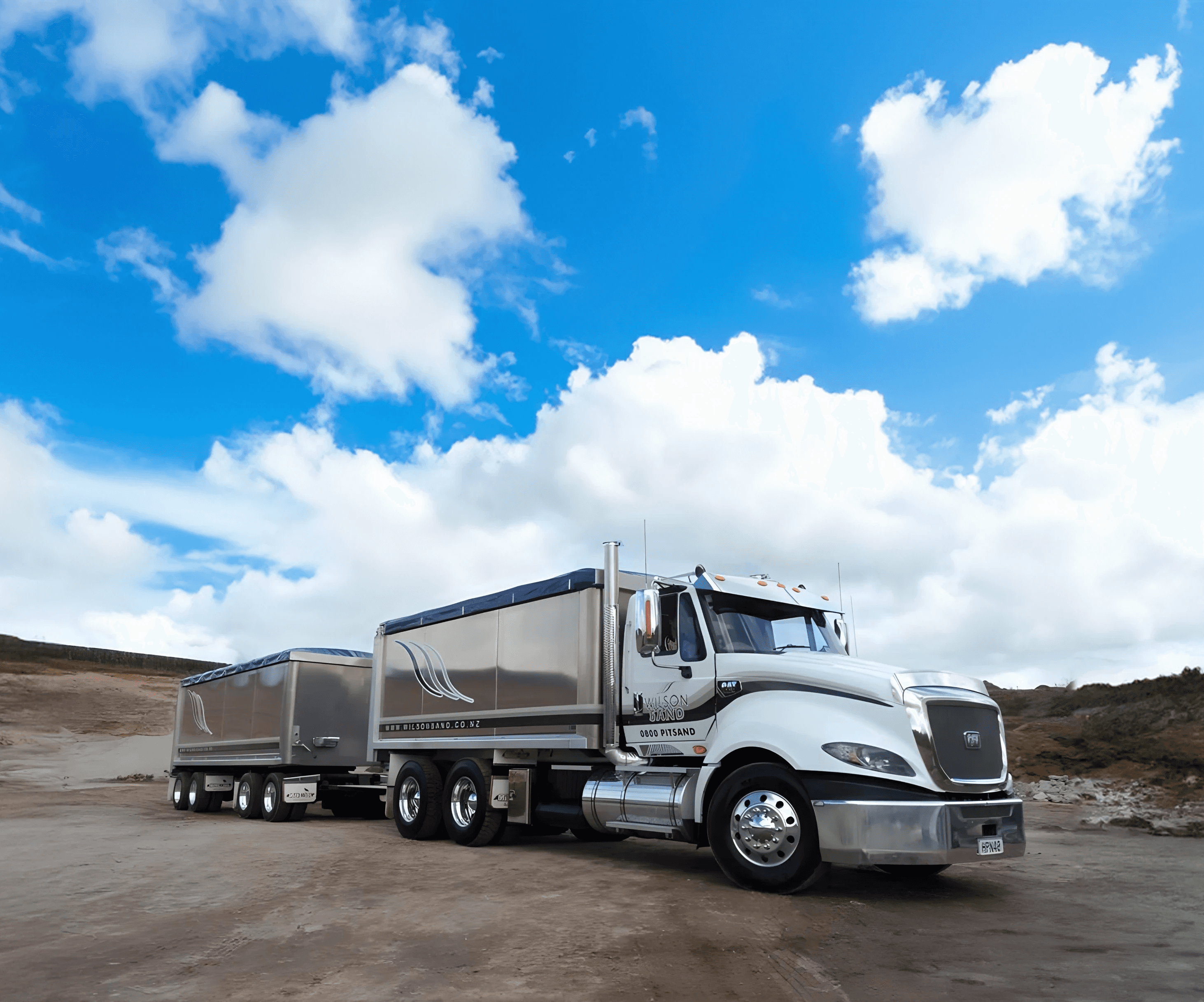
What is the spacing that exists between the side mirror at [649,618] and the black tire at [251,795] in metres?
12.1

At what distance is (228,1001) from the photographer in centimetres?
539

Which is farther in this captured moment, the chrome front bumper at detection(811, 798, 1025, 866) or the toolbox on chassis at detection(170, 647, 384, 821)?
the toolbox on chassis at detection(170, 647, 384, 821)

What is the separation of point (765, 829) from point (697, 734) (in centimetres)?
155

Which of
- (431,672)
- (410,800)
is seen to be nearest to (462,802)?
(410,800)

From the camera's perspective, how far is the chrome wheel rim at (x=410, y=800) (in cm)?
1470

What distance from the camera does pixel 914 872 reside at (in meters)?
10.6

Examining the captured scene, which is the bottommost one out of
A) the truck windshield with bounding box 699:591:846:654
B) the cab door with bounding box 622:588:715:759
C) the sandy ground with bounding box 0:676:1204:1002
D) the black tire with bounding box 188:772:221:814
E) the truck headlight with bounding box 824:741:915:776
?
the sandy ground with bounding box 0:676:1204:1002

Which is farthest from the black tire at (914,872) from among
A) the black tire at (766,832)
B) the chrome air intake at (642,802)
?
the chrome air intake at (642,802)

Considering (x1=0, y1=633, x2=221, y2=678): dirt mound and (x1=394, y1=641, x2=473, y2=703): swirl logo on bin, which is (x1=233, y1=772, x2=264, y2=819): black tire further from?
(x1=0, y1=633, x2=221, y2=678): dirt mound

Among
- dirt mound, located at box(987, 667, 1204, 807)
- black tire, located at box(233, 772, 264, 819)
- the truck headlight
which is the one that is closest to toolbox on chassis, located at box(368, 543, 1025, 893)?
the truck headlight

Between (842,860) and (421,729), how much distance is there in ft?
27.2

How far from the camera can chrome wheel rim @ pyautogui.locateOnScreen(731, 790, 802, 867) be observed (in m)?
8.98

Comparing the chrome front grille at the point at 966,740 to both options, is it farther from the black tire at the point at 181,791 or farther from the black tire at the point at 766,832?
the black tire at the point at 181,791

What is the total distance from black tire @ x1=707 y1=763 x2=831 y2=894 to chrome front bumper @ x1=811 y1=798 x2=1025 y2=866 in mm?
Result: 236
